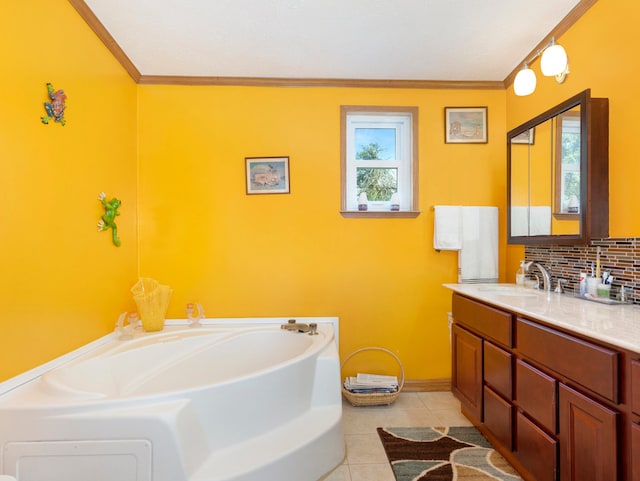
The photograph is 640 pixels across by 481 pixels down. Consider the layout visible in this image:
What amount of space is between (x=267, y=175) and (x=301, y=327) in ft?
3.76

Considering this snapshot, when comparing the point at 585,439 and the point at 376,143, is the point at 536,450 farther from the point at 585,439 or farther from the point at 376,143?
the point at 376,143

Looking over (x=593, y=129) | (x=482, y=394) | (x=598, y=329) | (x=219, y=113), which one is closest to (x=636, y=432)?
(x=598, y=329)

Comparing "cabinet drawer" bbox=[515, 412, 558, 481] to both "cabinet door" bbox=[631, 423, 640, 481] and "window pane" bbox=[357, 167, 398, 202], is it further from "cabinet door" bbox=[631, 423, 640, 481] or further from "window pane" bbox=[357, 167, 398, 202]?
"window pane" bbox=[357, 167, 398, 202]

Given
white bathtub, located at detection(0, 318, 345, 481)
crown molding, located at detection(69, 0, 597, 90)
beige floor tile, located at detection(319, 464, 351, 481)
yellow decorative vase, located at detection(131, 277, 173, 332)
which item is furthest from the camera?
crown molding, located at detection(69, 0, 597, 90)

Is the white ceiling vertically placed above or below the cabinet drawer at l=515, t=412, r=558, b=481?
above

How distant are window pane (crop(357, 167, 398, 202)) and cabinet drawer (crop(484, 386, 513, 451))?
5.00 ft

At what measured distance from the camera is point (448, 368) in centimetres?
267

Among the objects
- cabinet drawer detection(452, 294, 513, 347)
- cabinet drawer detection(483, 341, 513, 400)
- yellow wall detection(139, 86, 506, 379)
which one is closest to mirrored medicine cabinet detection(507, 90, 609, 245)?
yellow wall detection(139, 86, 506, 379)

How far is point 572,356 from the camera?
125 cm

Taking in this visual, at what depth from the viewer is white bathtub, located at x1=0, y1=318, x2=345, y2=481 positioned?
1.28 m

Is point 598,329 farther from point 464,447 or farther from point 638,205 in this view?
point 464,447

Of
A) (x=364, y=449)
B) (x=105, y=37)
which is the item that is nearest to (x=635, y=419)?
(x=364, y=449)

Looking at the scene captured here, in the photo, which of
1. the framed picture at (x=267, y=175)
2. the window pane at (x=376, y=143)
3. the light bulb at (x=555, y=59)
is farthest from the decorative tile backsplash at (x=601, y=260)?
the framed picture at (x=267, y=175)

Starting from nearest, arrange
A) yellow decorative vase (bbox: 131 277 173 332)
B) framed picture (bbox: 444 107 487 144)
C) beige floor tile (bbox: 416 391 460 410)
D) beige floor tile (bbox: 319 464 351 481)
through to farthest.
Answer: beige floor tile (bbox: 319 464 351 481), yellow decorative vase (bbox: 131 277 173 332), beige floor tile (bbox: 416 391 460 410), framed picture (bbox: 444 107 487 144)
